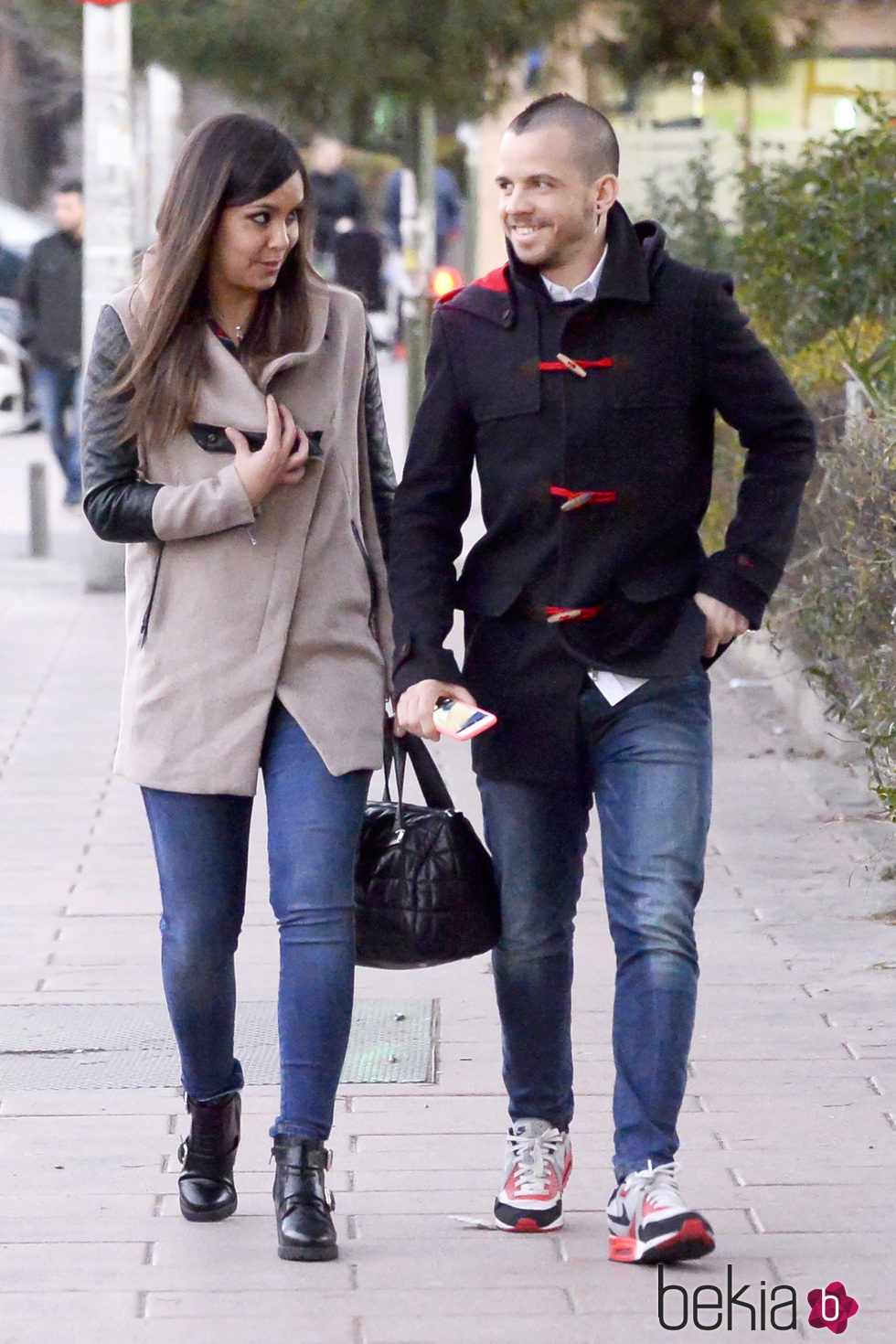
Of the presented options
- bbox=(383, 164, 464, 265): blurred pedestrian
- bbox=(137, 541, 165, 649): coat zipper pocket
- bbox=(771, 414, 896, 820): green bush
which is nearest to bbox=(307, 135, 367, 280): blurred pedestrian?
bbox=(383, 164, 464, 265): blurred pedestrian

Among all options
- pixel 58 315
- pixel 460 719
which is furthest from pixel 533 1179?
pixel 58 315

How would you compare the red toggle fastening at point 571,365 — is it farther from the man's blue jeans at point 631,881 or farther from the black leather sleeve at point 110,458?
the black leather sleeve at point 110,458

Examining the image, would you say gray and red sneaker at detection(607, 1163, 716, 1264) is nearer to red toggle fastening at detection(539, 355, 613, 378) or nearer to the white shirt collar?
red toggle fastening at detection(539, 355, 613, 378)

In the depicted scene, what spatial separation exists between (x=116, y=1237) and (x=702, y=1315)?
39.5 inches

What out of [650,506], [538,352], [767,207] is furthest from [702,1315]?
[767,207]

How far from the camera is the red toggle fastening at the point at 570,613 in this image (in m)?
3.82

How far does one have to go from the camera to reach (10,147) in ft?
128

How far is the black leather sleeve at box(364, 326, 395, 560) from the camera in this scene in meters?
4.08

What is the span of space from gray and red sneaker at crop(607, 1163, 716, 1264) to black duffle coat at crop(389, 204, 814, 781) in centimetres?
66

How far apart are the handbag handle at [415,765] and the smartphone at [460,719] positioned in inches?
6.2

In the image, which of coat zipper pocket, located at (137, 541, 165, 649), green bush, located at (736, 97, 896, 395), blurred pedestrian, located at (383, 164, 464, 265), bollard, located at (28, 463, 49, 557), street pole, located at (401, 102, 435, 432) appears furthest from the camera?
blurred pedestrian, located at (383, 164, 464, 265)

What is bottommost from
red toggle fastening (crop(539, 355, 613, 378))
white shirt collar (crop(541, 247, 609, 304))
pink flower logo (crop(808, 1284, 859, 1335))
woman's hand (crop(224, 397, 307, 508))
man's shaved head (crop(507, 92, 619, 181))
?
pink flower logo (crop(808, 1284, 859, 1335))

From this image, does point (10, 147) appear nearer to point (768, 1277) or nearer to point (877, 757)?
point (877, 757)

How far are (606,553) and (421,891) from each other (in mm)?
625
